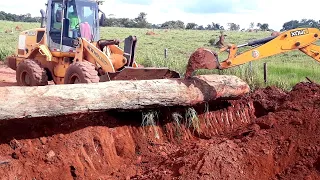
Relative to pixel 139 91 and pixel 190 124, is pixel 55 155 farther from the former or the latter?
pixel 190 124

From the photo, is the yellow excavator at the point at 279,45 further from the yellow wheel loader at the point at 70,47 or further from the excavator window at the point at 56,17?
the excavator window at the point at 56,17

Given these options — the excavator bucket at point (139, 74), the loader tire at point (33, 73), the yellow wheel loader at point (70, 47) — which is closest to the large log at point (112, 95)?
the excavator bucket at point (139, 74)

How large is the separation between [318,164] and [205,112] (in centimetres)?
251

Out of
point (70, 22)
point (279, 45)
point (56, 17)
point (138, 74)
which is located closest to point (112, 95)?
point (138, 74)

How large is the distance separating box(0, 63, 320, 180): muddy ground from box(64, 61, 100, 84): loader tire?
1.74 metres

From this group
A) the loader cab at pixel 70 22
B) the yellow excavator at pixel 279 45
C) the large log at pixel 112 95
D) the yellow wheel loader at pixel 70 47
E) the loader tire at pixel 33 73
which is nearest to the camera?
the large log at pixel 112 95

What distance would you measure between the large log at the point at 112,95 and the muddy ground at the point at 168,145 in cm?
39

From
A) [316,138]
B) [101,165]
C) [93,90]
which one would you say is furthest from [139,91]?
[316,138]

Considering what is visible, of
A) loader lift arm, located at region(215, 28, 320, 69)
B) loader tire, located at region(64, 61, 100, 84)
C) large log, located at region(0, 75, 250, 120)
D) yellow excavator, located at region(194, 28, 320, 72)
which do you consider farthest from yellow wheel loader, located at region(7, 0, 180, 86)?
loader lift arm, located at region(215, 28, 320, 69)

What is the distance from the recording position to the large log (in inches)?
222

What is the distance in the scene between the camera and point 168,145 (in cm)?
702

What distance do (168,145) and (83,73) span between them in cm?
250

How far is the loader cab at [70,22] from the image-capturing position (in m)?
9.96

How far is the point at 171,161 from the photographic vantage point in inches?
232
